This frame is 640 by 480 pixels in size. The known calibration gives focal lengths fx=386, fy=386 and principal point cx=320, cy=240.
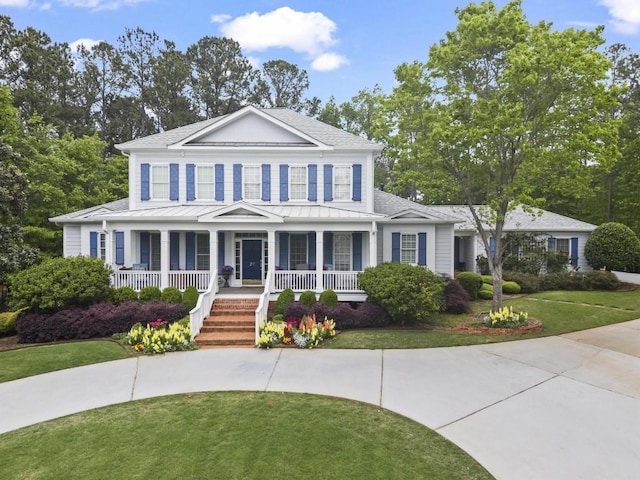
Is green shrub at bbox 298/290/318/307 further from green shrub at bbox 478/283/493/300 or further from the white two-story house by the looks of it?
green shrub at bbox 478/283/493/300

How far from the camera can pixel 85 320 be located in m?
11.8

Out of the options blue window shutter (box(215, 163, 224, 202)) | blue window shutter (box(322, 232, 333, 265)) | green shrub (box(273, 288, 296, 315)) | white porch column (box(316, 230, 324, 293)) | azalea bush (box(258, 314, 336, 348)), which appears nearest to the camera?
azalea bush (box(258, 314, 336, 348))

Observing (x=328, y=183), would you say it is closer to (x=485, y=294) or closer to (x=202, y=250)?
(x=202, y=250)

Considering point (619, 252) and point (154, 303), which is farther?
point (619, 252)

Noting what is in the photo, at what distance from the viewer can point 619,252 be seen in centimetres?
2094

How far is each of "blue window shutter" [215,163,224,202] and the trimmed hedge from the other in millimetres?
5766

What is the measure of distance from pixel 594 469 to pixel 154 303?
483 inches

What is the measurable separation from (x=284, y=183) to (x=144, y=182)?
6034mm

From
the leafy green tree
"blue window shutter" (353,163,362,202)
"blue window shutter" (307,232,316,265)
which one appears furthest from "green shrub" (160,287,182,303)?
the leafy green tree

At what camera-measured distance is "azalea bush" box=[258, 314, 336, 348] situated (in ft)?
34.8

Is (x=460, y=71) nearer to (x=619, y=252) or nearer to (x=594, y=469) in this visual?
(x=594, y=469)

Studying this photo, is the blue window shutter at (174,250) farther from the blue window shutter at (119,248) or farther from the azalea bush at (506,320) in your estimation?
the azalea bush at (506,320)

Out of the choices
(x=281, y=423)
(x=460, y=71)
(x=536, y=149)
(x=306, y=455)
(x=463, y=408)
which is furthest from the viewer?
(x=460, y=71)

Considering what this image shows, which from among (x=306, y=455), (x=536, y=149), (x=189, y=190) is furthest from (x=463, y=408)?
(x=189, y=190)
